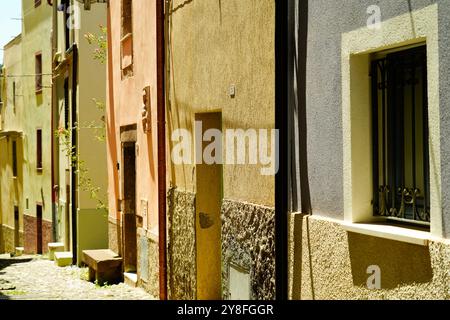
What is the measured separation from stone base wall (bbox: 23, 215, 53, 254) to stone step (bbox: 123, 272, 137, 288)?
1069 centimetres

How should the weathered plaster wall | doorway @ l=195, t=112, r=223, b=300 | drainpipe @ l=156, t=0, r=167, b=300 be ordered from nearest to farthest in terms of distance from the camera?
1. doorway @ l=195, t=112, r=223, b=300
2. drainpipe @ l=156, t=0, r=167, b=300
3. the weathered plaster wall

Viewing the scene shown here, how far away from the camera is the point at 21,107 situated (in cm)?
2992

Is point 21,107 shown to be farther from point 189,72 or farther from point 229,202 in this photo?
point 229,202

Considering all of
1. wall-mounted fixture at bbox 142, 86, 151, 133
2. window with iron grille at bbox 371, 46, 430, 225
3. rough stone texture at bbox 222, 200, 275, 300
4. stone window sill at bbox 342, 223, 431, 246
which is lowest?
rough stone texture at bbox 222, 200, 275, 300

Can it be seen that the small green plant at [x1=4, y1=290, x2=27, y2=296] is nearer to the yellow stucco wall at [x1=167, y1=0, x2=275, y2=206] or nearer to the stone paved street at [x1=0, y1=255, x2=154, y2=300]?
the stone paved street at [x1=0, y1=255, x2=154, y2=300]

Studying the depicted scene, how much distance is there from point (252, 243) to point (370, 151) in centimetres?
238

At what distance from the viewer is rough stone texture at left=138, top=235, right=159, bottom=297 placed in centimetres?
1214

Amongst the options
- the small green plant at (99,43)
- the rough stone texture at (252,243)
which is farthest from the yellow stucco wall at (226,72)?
the small green plant at (99,43)

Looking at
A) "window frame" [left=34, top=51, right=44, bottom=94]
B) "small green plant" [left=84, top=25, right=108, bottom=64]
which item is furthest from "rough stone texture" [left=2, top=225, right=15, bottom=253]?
"small green plant" [left=84, top=25, right=108, bottom=64]

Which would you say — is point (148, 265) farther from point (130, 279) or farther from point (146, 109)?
point (146, 109)

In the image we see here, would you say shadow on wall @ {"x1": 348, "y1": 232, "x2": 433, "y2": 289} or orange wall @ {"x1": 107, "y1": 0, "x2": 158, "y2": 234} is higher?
orange wall @ {"x1": 107, "y1": 0, "x2": 158, "y2": 234}

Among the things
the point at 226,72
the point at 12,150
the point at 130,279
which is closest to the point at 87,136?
the point at 130,279

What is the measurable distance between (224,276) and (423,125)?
169 inches
